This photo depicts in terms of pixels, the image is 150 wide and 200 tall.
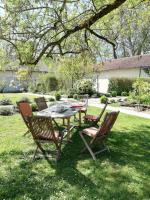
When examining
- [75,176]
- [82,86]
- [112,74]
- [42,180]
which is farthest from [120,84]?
[42,180]

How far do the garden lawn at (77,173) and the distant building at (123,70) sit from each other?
2418cm

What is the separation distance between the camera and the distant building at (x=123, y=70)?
112 feet

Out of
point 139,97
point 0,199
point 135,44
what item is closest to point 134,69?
point 135,44

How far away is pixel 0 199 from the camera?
16.4 ft

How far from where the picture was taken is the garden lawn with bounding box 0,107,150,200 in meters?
5.22

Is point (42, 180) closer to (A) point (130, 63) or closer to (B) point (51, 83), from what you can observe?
(B) point (51, 83)

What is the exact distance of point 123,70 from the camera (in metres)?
36.6

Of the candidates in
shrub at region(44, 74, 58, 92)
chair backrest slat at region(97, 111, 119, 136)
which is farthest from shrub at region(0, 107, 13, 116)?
shrub at region(44, 74, 58, 92)

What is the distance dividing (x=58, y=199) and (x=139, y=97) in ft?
46.2

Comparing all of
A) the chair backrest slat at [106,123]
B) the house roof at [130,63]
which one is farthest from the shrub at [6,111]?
the house roof at [130,63]

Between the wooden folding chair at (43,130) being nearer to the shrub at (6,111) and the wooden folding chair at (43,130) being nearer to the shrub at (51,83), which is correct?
the shrub at (6,111)

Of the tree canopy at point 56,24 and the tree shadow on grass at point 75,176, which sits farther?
the tree canopy at point 56,24

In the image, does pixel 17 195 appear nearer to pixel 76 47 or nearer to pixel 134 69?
pixel 76 47

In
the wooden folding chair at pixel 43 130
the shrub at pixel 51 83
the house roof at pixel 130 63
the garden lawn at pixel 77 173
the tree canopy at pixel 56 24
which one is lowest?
the shrub at pixel 51 83
